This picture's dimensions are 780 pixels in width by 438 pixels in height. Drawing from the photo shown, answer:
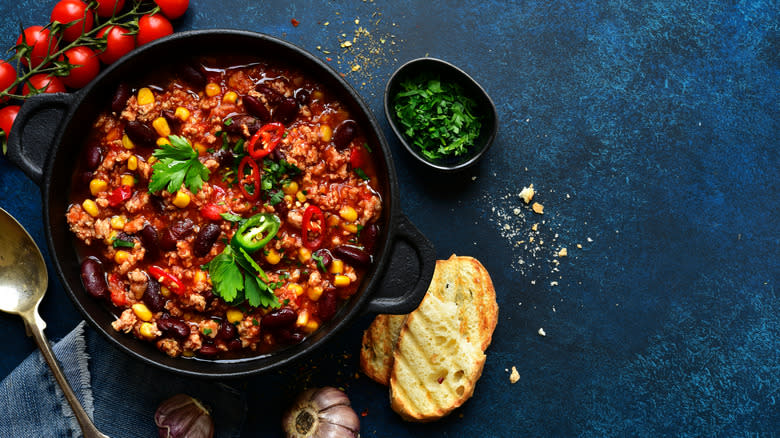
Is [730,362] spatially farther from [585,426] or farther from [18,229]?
[18,229]

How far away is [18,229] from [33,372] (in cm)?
88

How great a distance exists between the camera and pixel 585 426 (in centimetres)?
411

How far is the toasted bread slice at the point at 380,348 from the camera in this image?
397cm

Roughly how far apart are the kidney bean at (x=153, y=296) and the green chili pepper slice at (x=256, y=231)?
512mm

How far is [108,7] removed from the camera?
3820 mm

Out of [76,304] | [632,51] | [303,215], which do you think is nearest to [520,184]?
[632,51]

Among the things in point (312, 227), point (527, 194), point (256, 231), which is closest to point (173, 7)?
point (256, 231)

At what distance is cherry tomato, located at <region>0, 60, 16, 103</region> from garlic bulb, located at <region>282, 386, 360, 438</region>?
8.56 ft

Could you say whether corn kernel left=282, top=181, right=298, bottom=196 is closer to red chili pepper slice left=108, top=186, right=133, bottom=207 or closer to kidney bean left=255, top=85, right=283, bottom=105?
kidney bean left=255, top=85, right=283, bottom=105

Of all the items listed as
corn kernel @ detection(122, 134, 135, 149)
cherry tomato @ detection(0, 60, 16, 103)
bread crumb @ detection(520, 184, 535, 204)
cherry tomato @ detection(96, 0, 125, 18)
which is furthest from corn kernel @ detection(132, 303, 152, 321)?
bread crumb @ detection(520, 184, 535, 204)

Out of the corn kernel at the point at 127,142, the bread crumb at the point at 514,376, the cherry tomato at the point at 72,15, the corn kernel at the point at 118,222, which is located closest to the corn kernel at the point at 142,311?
the corn kernel at the point at 118,222

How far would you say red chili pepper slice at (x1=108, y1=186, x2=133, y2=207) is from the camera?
3.41 metres

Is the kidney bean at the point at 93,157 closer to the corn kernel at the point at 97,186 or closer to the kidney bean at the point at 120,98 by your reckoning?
the corn kernel at the point at 97,186

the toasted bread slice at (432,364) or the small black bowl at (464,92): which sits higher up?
the small black bowl at (464,92)
